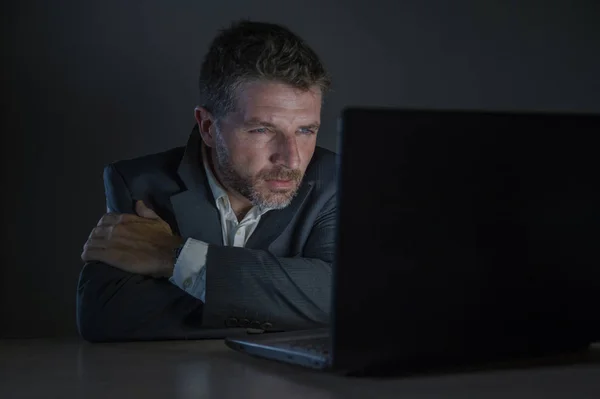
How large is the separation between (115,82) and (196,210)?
33.9 inches

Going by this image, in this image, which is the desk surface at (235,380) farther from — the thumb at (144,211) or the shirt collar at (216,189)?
the shirt collar at (216,189)

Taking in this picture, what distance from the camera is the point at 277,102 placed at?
7.00 feet

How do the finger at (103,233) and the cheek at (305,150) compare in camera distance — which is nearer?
the finger at (103,233)

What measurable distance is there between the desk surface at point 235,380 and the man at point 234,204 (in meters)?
0.57

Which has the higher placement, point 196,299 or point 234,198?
point 234,198

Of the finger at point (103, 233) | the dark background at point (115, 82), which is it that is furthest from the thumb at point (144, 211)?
the dark background at point (115, 82)

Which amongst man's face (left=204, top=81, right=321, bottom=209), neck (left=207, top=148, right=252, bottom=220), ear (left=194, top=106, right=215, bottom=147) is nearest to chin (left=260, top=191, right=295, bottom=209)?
man's face (left=204, top=81, right=321, bottom=209)

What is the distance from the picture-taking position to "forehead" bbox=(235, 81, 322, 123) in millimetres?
2129

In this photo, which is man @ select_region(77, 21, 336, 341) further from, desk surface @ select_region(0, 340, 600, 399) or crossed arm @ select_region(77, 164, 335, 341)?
desk surface @ select_region(0, 340, 600, 399)

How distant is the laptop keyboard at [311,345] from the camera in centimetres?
103

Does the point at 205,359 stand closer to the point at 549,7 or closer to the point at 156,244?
the point at 156,244

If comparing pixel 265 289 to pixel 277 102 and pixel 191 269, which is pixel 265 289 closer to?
pixel 191 269

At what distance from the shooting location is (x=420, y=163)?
90 cm

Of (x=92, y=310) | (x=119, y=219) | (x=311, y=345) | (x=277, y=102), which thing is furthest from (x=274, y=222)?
(x=311, y=345)
